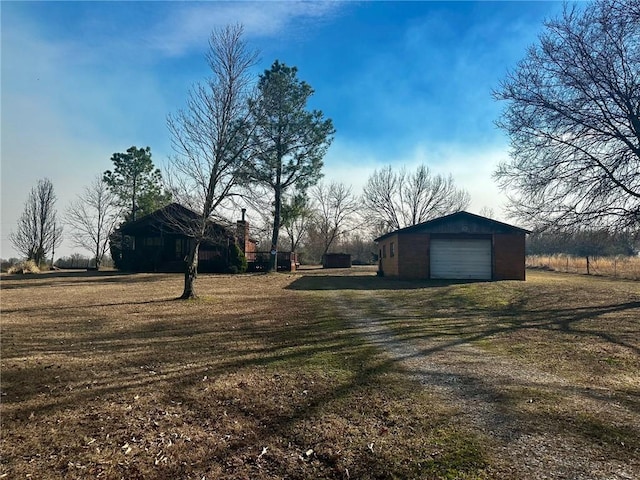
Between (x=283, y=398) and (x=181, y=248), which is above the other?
(x=181, y=248)

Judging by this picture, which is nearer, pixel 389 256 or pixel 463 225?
pixel 463 225

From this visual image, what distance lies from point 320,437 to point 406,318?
274 inches

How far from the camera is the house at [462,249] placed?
67.2 ft

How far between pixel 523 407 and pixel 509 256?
59.0ft

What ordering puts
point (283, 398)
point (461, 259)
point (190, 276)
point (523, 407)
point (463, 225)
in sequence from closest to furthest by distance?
point (523, 407), point (283, 398), point (190, 276), point (463, 225), point (461, 259)

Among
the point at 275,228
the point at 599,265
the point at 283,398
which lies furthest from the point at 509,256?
the point at 283,398

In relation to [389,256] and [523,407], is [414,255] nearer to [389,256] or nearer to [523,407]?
[389,256]

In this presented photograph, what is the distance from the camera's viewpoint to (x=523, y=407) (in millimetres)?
4211

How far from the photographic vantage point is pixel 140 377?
549cm

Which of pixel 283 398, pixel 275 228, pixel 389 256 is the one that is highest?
pixel 275 228

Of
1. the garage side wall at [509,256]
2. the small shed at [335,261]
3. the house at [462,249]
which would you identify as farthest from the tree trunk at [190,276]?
the small shed at [335,261]

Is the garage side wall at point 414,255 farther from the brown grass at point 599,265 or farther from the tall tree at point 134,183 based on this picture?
the tall tree at point 134,183

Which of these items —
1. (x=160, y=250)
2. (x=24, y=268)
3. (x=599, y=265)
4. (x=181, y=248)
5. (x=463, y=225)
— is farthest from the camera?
(x=599, y=265)

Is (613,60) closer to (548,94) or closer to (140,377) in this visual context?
(548,94)
